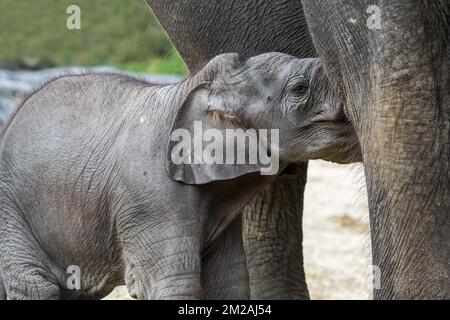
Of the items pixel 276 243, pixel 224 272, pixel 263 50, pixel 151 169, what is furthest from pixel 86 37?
pixel 151 169

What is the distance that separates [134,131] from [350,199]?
4.43 m

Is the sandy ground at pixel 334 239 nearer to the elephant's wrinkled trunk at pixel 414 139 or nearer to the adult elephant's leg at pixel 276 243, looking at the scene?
the adult elephant's leg at pixel 276 243

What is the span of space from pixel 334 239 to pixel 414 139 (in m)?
4.20

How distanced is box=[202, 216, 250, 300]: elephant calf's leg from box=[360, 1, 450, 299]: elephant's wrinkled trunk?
35.1 inches

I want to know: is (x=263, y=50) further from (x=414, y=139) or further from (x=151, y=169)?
(x=414, y=139)

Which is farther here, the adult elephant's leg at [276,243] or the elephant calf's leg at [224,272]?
the adult elephant's leg at [276,243]

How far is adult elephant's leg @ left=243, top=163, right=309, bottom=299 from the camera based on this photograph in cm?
499

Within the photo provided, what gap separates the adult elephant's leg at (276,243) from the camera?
499 cm

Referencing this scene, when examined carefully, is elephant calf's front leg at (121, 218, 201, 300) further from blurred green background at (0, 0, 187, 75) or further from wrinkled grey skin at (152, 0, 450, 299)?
blurred green background at (0, 0, 187, 75)

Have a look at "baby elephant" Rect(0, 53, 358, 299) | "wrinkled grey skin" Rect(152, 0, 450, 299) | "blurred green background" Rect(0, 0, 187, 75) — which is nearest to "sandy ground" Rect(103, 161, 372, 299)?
"baby elephant" Rect(0, 53, 358, 299)

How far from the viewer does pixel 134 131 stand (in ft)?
13.0

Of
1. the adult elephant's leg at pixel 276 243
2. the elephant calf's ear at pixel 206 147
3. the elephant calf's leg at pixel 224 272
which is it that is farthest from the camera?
the adult elephant's leg at pixel 276 243

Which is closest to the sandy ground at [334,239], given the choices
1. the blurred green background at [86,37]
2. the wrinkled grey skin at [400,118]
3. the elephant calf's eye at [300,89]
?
→ the elephant calf's eye at [300,89]

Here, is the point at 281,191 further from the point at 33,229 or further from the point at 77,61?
the point at 77,61
